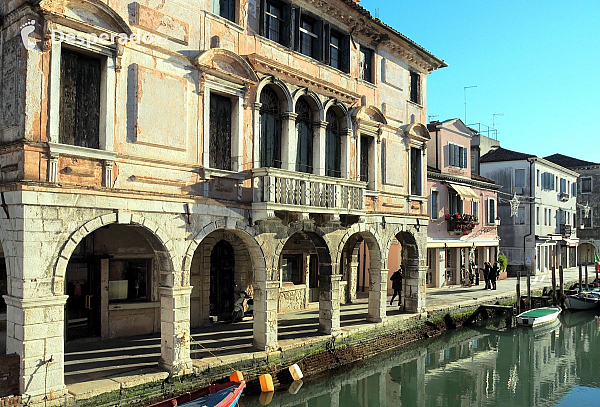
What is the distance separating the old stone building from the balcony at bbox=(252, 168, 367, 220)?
0.05 meters

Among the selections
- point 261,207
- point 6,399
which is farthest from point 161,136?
point 6,399

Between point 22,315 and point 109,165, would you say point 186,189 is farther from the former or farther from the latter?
point 22,315

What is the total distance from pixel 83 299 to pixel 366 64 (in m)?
12.3

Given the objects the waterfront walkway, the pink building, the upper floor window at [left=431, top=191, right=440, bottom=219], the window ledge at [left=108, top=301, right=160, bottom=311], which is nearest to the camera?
the waterfront walkway

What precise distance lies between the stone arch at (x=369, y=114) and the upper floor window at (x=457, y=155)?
11479mm

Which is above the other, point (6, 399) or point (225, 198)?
point (225, 198)

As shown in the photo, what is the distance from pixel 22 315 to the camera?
930 centimetres

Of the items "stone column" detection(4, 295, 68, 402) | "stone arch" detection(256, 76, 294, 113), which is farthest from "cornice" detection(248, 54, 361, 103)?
"stone column" detection(4, 295, 68, 402)

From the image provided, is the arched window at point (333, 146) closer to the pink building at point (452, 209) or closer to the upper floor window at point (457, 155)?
the pink building at point (452, 209)

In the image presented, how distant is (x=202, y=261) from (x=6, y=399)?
7.86 meters

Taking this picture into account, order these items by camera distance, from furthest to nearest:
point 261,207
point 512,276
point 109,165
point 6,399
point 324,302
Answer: point 512,276
point 324,302
point 261,207
point 109,165
point 6,399

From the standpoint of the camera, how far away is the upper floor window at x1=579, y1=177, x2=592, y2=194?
163 feet

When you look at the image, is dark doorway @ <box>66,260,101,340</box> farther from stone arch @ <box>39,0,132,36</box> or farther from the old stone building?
stone arch @ <box>39,0,132,36</box>

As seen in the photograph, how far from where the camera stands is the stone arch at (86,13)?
974cm
